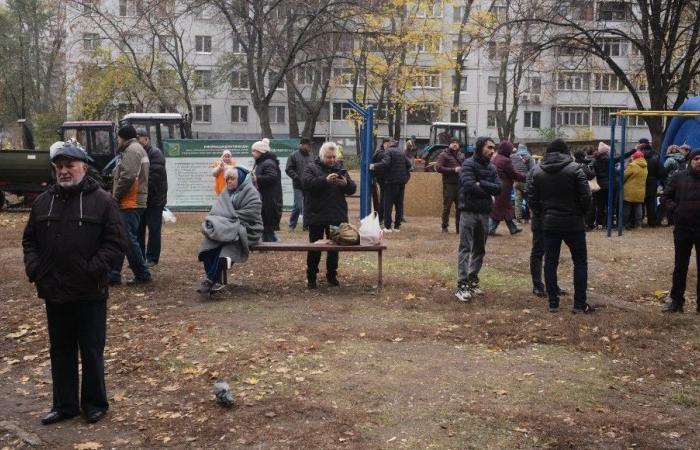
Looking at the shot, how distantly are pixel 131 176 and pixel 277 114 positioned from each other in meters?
59.2

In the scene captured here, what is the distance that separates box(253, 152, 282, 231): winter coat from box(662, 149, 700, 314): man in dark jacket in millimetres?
5430

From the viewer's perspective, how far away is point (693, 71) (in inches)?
1021

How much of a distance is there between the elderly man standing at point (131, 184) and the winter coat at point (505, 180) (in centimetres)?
650

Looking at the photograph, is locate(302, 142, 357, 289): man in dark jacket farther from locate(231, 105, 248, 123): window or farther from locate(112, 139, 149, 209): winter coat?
locate(231, 105, 248, 123): window

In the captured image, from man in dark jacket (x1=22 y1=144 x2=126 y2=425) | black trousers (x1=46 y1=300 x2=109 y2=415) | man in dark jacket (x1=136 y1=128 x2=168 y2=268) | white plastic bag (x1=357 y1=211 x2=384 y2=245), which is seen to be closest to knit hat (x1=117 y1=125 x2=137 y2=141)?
man in dark jacket (x1=136 y1=128 x2=168 y2=268)

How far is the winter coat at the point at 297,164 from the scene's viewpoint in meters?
14.4

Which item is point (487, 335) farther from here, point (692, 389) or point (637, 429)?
point (637, 429)

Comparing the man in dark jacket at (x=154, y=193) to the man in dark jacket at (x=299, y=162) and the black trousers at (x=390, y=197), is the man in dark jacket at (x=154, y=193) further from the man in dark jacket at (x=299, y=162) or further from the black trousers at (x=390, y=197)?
the black trousers at (x=390, y=197)

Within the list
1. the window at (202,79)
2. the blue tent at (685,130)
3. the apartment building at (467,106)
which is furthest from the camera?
the apartment building at (467,106)

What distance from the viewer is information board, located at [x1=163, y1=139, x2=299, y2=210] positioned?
18.9 metres

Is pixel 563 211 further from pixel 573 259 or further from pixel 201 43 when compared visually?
pixel 201 43

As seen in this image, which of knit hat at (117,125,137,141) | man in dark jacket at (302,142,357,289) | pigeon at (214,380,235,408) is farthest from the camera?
knit hat at (117,125,137,141)

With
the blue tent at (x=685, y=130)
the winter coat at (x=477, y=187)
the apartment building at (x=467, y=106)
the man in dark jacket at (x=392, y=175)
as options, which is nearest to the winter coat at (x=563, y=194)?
the winter coat at (x=477, y=187)

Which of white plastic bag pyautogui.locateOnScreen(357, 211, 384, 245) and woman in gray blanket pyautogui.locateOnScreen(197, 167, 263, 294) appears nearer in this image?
woman in gray blanket pyautogui.locateOnScreen(197, 167, 263, 294)
